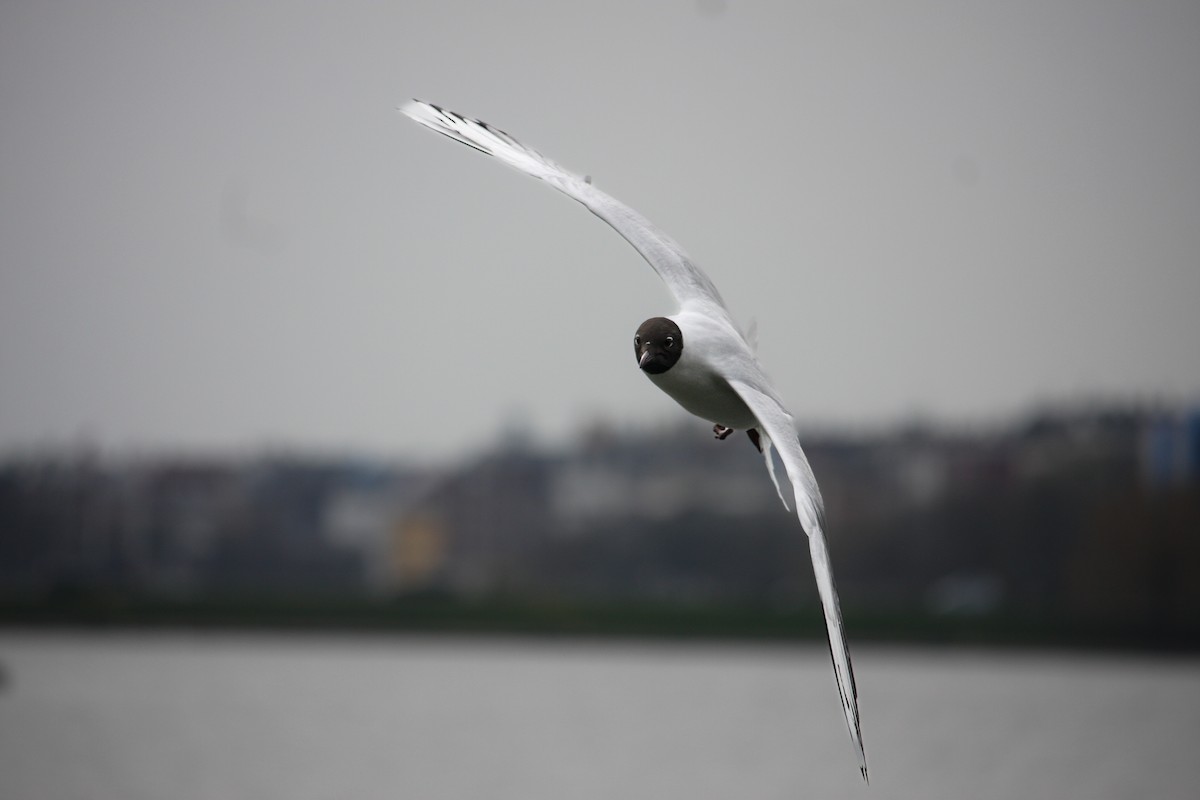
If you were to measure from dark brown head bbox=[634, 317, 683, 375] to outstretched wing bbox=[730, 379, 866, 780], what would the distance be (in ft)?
1.27

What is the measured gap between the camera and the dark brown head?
10.7 metres

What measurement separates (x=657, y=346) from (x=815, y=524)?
1.84 m

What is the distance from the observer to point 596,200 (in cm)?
1226

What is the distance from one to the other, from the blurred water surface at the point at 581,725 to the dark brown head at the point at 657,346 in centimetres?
2266

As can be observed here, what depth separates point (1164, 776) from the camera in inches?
1486

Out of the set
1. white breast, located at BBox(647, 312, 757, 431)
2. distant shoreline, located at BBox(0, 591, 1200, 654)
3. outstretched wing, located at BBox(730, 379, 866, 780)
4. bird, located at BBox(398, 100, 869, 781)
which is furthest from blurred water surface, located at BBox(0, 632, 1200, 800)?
outstretched wing, located at BBox(730, 379, 866, 780)

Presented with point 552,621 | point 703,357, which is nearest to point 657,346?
point 703,357

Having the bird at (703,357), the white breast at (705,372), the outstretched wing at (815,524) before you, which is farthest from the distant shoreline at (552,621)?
the outstretched wing at (815,524)

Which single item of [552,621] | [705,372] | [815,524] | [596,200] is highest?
[552,621]

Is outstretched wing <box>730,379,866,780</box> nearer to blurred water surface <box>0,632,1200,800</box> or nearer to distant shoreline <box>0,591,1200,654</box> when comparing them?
blurred water surface <box>0,632,1200,800</box>

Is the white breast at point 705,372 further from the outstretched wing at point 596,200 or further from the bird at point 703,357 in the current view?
the outstretched wing at point 596,200

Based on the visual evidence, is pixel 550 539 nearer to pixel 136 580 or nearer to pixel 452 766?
pixel 136 580

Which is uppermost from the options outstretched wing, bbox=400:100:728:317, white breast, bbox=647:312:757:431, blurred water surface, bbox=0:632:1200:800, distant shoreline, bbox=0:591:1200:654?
distant shoreline, bbox=0:591:1200:654

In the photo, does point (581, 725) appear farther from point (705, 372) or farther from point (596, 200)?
point (705, 372)
